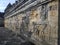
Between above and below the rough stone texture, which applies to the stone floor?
below

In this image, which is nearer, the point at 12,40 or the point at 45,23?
the point at 45,23

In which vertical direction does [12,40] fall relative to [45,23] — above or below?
below

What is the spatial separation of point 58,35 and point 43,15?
891 mm

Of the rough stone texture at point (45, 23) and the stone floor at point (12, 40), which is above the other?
the rough stone texture at point (45, 23)

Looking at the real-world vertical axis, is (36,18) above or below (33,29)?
above

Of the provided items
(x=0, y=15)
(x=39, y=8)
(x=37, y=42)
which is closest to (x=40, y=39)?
(x=37, y=42)

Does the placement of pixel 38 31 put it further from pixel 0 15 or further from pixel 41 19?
pixel 0 15

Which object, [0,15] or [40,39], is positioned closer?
[40,39]

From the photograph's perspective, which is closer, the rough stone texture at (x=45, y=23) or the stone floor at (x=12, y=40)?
the rough stone texture at (x=45, y=23)

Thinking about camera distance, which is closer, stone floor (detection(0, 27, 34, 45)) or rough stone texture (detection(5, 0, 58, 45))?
rough stone texture (detection(5, 0, 58, 45))

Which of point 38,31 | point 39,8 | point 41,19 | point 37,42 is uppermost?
point 39,8

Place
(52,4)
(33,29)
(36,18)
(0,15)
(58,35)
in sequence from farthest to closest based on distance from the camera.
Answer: (0,15) < (33,29) < (36,18) < (52,4) < (58,35)

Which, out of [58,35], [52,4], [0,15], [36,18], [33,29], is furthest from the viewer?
[0,15]

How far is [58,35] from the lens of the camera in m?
3.11
